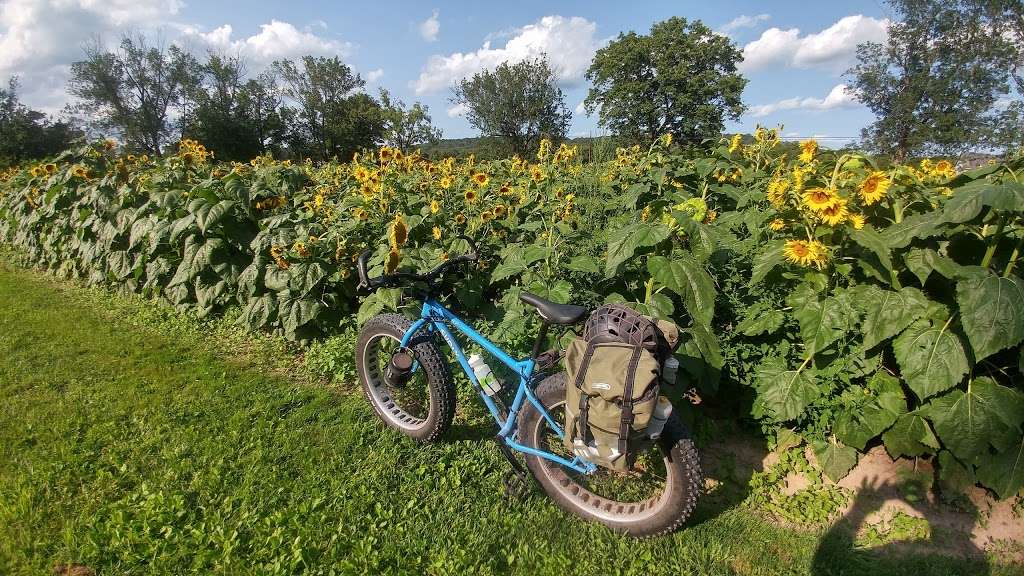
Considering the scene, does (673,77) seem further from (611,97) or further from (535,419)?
(535,419)

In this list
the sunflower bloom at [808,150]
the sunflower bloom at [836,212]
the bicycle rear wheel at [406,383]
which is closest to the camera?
the sunflower bloom at [836,212]

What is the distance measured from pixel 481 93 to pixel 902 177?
44645 mm

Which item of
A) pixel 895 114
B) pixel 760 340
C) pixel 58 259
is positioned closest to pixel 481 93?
pixel 895 114

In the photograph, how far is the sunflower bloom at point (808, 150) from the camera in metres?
2.74

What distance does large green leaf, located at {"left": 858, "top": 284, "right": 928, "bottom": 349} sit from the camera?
2080mm

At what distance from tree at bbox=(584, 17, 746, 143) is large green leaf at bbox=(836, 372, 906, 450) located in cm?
3618

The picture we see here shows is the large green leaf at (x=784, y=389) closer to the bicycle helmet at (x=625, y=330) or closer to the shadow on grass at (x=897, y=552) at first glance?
the shadow on grass at (x=897, y=552)

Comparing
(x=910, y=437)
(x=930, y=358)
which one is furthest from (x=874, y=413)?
(x=930, y=358)

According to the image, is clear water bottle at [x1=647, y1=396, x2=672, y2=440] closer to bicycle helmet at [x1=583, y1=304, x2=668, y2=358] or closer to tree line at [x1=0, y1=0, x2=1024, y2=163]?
bicycle helmet at [x1=583, y1=304, x2=668, y2=358]

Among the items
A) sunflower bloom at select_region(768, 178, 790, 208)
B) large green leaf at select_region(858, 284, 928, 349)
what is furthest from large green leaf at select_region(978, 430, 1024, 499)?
sunflower bloom at select_region(768, 178, 790, 208)

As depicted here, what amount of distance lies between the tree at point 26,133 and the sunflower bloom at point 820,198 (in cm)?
4132

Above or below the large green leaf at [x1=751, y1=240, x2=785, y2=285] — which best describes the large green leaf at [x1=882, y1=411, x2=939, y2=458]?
below

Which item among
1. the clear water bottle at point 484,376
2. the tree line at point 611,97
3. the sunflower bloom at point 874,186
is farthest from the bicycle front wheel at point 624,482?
the tree line at point 611,97

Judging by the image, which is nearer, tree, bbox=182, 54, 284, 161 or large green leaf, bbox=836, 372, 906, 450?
large green leaf, bbox=836, 372, 906, 450
